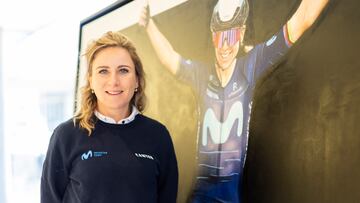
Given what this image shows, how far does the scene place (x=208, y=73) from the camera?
55.4 inches

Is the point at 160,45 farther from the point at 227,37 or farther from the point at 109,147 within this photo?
the point at 109,147

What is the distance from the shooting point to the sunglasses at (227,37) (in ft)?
4.18

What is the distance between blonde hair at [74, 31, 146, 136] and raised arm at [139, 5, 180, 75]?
0.27 m

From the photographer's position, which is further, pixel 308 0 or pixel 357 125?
pixel 308 0

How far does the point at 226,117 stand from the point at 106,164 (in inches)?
16.1

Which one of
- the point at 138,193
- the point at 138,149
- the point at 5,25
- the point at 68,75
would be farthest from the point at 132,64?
the point at 5,25

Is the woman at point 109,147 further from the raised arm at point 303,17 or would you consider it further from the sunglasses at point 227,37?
the raised arm at point 303,17

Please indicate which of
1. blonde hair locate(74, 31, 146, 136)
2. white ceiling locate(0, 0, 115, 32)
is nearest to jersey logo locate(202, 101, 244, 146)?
blonde hair locate(74, 31, 146, 136)

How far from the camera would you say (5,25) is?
3.65 m

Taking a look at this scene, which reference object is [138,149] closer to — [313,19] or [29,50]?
[313,19]

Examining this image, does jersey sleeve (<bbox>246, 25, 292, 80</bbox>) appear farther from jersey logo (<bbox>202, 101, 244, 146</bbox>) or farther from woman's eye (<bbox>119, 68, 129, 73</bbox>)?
woman's eye (<bbox>119, 68, 129, 73</bbox>)

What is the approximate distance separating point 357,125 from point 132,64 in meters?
0.73

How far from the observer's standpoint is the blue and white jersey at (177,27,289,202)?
3.88 feet

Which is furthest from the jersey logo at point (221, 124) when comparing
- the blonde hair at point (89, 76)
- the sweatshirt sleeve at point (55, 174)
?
the sweatshirt sleeve at point (55, 174)
